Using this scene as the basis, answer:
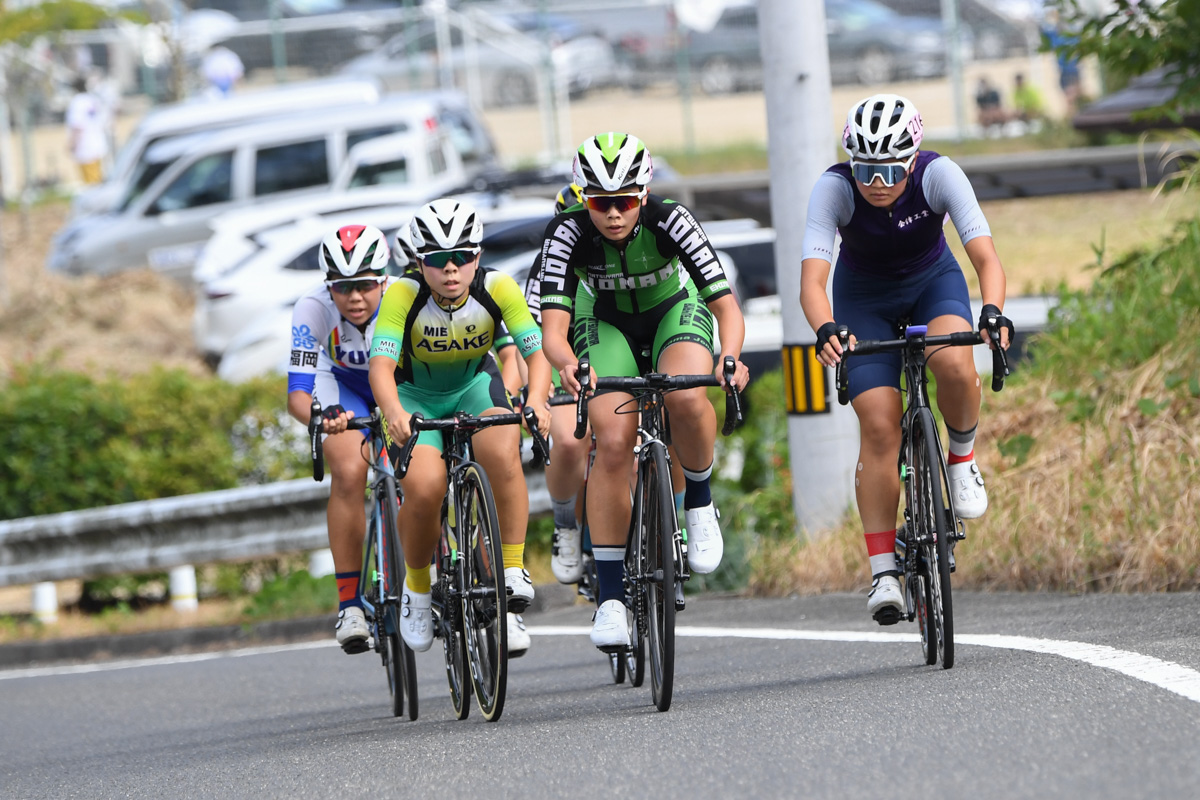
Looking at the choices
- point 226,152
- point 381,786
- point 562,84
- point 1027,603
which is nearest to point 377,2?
point 562,84

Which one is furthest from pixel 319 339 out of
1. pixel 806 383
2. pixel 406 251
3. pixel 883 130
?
pixel 806 383

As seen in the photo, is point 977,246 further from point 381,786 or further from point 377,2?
point 377,2

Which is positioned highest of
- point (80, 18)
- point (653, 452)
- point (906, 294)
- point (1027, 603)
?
point (80, 18)

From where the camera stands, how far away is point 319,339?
8.98 m

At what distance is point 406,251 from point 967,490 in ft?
8.91

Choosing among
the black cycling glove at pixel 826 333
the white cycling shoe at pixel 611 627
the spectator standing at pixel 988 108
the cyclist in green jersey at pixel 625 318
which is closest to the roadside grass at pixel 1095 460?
the cyclist in green jersey at pixel 625 318

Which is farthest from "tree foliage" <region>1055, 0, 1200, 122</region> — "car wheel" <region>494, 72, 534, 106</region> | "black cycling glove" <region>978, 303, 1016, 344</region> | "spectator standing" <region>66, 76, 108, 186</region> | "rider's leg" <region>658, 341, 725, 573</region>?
"spectator standing" <region>66, 76, 108, 186</region>

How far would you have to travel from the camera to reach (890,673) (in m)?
7.45

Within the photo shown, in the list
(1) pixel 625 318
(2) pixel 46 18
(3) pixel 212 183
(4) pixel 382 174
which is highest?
(2) pixel 46 18

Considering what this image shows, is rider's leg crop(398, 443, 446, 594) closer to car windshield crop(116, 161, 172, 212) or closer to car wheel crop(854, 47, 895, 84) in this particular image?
car windshield crop(116, 161, 172, 212)

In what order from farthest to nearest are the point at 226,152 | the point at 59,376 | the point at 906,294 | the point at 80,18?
the point at 80,18 < the point at 226,152 < the point at 59,376 < the point at 906,294

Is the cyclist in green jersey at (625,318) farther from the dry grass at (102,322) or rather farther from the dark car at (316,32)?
the dark car at (316,32)

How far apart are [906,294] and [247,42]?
28.4 m

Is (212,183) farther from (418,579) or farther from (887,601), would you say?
(887,601)
